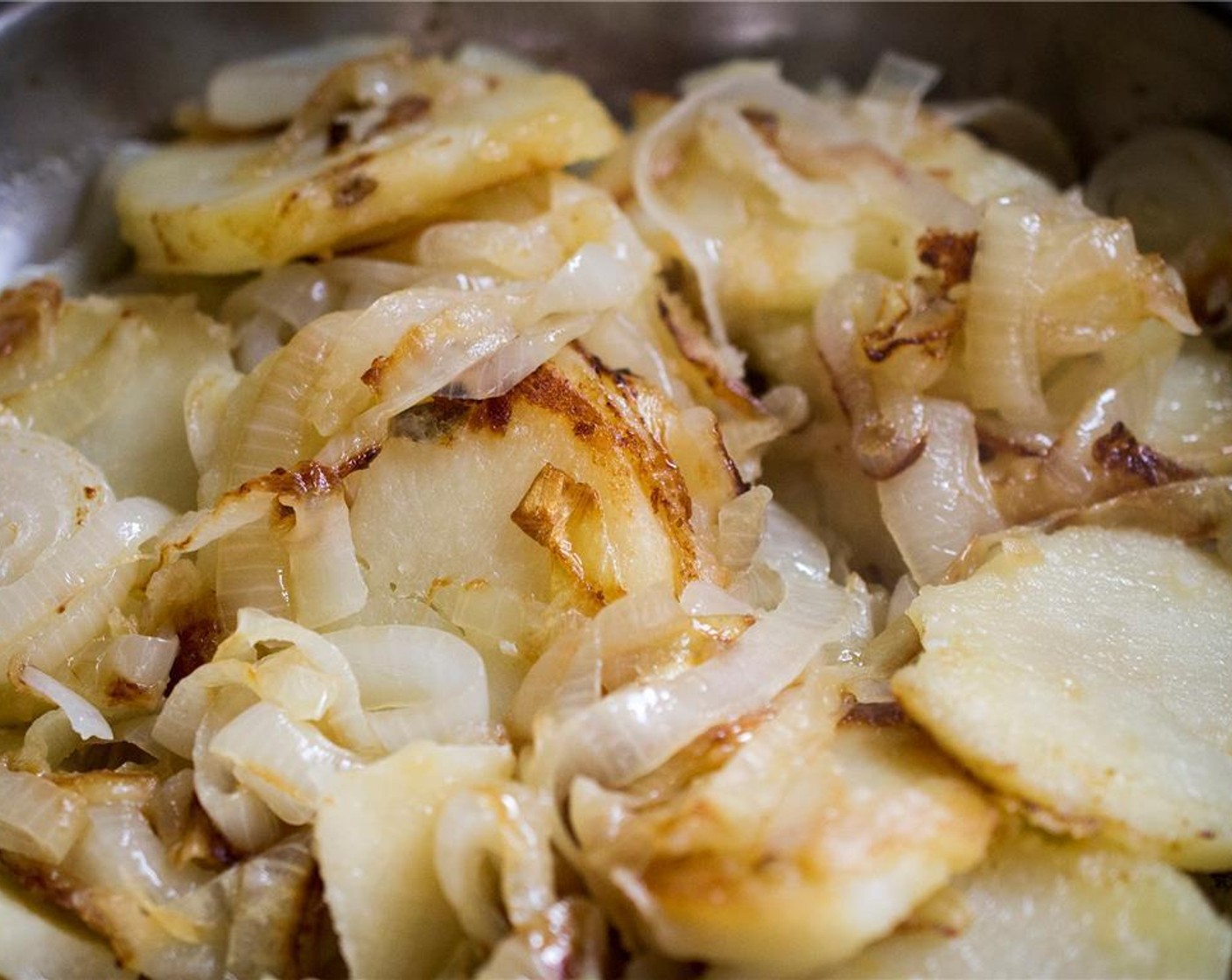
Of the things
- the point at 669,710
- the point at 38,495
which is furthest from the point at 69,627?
the point at 669,710

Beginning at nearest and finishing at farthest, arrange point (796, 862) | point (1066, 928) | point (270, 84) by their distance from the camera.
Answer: point (796, 862) < point (1066, 928) < point (270, 84)

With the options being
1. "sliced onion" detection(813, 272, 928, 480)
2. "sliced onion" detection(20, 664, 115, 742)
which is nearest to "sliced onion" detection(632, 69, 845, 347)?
"sliced onion" detection(813, 272, 928, 480)

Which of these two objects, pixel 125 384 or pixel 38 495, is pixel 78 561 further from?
pixel 125 384

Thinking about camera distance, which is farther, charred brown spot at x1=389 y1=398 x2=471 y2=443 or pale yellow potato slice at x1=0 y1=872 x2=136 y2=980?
charred brown spot at x1=389 y1=398 x2=471 y2=443

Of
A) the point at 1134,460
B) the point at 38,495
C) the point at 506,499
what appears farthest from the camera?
the point at 1134,460

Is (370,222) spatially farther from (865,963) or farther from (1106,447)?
(865,963)

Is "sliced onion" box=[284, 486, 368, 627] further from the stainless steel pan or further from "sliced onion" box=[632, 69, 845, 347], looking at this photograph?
the stainless steel pan
